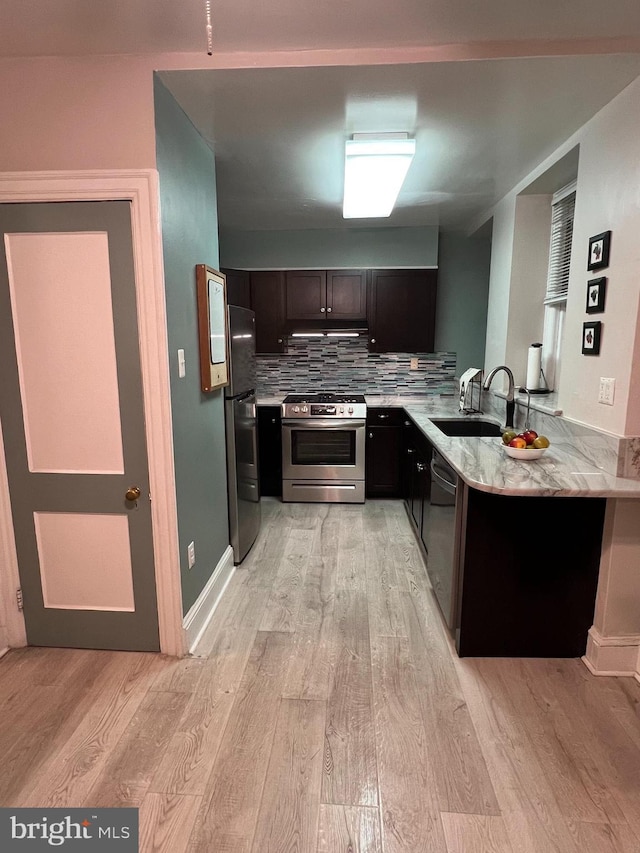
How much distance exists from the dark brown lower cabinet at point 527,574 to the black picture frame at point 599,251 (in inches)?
41.0

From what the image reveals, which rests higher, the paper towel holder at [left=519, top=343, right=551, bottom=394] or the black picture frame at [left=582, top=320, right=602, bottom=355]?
the black picture frame at [left=582, top=320, right=602, bottom=355]

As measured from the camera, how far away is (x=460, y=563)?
2.04 meters

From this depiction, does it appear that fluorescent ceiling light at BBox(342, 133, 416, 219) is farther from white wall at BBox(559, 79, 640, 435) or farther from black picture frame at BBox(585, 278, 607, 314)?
black picture frame at BBox(585, 278, 607, 314)

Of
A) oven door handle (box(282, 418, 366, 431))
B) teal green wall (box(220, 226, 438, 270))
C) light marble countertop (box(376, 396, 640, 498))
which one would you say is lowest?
oven door handle (box(282, 418, 366, 431))

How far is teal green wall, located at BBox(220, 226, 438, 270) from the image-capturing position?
4.19 metres

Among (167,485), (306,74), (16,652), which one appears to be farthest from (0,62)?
(16,652)

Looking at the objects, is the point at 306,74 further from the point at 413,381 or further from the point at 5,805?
the point at 413,381

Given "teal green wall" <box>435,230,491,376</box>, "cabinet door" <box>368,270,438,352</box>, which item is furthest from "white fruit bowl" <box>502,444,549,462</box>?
"teal green wall" <box>435,230,491,376</box>

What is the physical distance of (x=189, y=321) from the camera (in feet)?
7.02

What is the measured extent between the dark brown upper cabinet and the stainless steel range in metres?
0.84

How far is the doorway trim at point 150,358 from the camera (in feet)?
5.85

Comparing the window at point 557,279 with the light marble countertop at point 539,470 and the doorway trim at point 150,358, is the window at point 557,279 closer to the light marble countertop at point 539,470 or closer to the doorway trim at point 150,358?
the light marble countertop at point 539,470

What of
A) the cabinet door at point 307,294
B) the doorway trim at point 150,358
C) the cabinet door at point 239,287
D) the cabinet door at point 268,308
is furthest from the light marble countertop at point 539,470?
the cabinet door at point 239,287

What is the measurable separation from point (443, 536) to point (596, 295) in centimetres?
134
